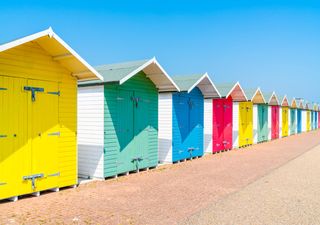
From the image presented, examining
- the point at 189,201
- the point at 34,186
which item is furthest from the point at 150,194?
the point at 34,186

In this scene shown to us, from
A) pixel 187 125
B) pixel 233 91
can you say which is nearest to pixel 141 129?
pixel 187 125

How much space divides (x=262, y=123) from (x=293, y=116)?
11948 millimetres

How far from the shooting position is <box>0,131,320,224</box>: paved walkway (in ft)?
20.0

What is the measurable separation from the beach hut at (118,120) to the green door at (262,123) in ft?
46.7

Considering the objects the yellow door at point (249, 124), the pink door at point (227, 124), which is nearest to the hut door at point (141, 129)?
the pink door at point (227, 124)

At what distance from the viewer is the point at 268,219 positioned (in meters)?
6.00

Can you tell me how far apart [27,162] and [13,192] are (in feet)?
2.41

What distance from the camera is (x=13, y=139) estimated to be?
7.29 meters

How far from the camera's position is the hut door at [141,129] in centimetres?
1119

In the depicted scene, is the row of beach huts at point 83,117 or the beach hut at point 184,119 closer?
the row of beach huts at point 83,117

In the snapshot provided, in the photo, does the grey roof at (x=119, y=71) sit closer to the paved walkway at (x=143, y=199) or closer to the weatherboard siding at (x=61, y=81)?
the weatherboard siding at (x=61, y=81)

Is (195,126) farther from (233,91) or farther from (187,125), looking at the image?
(233,91)

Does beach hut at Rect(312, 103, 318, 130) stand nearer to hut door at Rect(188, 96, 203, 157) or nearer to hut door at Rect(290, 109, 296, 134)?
hut door at Rect(290, 109, 296, 134)

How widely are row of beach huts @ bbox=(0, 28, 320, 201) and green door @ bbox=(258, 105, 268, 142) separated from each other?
770 cm
